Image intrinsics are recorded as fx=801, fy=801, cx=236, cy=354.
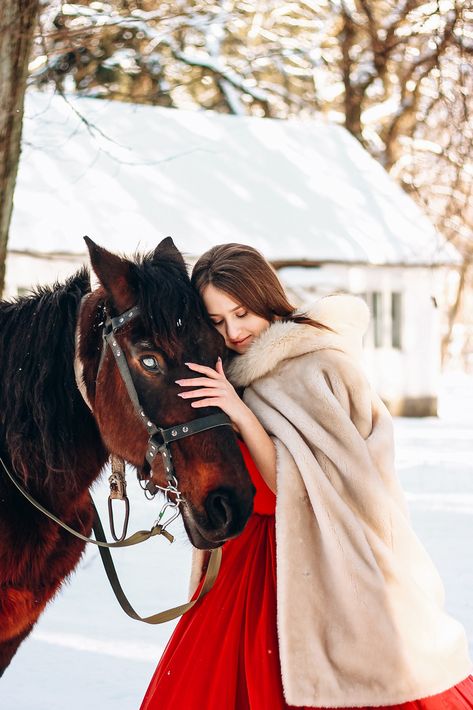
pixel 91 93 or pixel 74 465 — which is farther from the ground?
pixel 74 465

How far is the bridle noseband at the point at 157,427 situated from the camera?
2162mm

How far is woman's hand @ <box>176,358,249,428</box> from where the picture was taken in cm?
216

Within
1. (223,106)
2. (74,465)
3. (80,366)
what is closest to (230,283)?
(80,366)

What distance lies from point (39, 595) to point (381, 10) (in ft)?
50.9

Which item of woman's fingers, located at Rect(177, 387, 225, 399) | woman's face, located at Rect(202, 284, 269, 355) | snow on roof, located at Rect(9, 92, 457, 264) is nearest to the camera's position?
woman's fingers, located at Rect(177, 387, 225, 399)

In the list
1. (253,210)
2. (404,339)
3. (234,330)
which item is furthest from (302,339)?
(404,339)

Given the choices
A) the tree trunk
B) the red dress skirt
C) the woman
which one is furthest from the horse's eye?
the tree trunk

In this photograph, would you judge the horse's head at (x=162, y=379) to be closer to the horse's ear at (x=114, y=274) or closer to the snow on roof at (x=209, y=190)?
the horse's ear at (x=114, y=274)

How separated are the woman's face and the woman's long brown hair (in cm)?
2

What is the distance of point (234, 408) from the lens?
219cm

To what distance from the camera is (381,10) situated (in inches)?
615

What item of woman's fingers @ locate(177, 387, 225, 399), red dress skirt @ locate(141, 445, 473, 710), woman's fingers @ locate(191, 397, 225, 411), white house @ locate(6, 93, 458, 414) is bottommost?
white house @ locate(6, 93, 458, 414)

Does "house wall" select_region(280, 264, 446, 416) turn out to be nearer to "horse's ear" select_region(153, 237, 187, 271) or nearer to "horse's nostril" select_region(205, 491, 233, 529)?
"horse's ear" select_region(153, 237, 187, 271)

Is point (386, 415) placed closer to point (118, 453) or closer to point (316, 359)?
point (316, 359)
